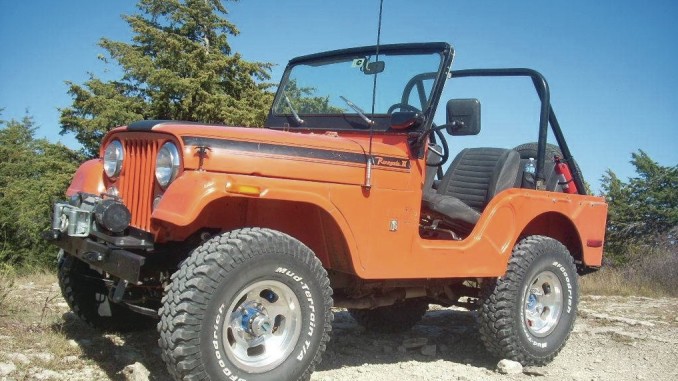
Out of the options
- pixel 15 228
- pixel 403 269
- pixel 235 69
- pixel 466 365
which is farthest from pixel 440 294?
pixel 15 228

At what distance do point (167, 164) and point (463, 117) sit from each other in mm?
1904

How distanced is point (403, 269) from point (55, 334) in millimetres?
2516

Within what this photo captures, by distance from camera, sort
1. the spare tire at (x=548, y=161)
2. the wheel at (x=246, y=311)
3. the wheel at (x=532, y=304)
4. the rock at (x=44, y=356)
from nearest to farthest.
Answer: the wheel at (x=246, y=311) < the rock at (x=44, y=356) < the wheel at (x=532, y=304) < the spare tire at (x=548, y=161)

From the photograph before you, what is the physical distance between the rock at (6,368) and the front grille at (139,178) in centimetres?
105

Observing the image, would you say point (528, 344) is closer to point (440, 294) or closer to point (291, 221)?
point (440, 294)

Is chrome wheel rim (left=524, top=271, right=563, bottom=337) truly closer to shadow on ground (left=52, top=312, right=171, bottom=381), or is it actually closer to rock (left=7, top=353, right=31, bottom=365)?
shadow on ground (left=52, top=312, right=171, bottom=381)

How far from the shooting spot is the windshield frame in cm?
451

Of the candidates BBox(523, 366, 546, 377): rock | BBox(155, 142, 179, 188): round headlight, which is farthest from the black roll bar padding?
BBox(155, 142, 179, 188): round headlight

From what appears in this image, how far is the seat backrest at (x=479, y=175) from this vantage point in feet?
17.9

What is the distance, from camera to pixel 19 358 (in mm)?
3904

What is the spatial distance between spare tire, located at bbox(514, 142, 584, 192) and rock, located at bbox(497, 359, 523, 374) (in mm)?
1700

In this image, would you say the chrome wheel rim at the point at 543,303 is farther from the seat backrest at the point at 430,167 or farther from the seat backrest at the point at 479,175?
the seat backrest at the point at 430,167

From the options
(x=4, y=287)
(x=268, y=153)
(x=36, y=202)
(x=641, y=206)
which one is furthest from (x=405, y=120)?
(x=641, y=206)

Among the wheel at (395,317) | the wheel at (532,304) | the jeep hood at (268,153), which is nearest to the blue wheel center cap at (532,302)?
the wheel at (532,304)
